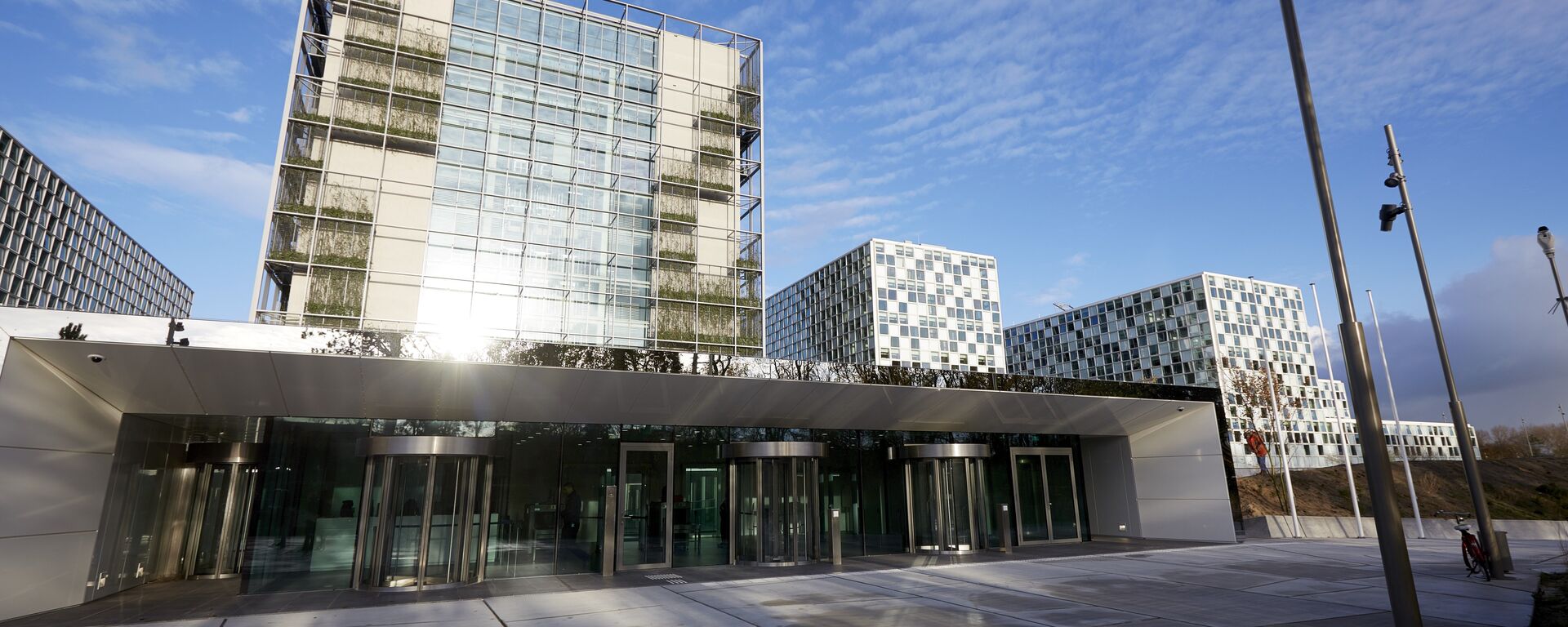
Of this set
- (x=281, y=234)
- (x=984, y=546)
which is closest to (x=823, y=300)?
(x=281, y=234)

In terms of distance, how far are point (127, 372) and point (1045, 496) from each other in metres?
19.2

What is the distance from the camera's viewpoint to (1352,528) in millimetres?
23453

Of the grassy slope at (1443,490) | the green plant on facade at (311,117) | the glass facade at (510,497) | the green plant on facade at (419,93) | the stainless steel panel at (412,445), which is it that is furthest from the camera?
the grassy slope at (1443,490)

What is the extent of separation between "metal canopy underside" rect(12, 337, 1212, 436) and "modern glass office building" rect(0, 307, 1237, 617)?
65mm

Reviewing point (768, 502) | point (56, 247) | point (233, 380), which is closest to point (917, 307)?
point (768, 502)

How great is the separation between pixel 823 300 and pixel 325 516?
87.8 m

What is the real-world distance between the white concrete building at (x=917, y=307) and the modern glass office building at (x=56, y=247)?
63621mm

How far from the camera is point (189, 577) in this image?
14.2m

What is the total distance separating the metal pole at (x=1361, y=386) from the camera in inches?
248

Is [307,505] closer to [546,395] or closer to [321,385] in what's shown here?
[321,385]

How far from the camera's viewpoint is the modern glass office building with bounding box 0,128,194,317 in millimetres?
67500

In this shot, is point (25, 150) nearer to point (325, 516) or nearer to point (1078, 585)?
point (325, 516)

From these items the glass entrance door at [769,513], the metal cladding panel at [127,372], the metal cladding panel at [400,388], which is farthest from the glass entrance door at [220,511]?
the glass entrance door at [769,513]

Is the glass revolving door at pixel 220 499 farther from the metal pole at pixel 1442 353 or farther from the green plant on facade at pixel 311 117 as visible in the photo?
the metal pole at pixel 1442 353
